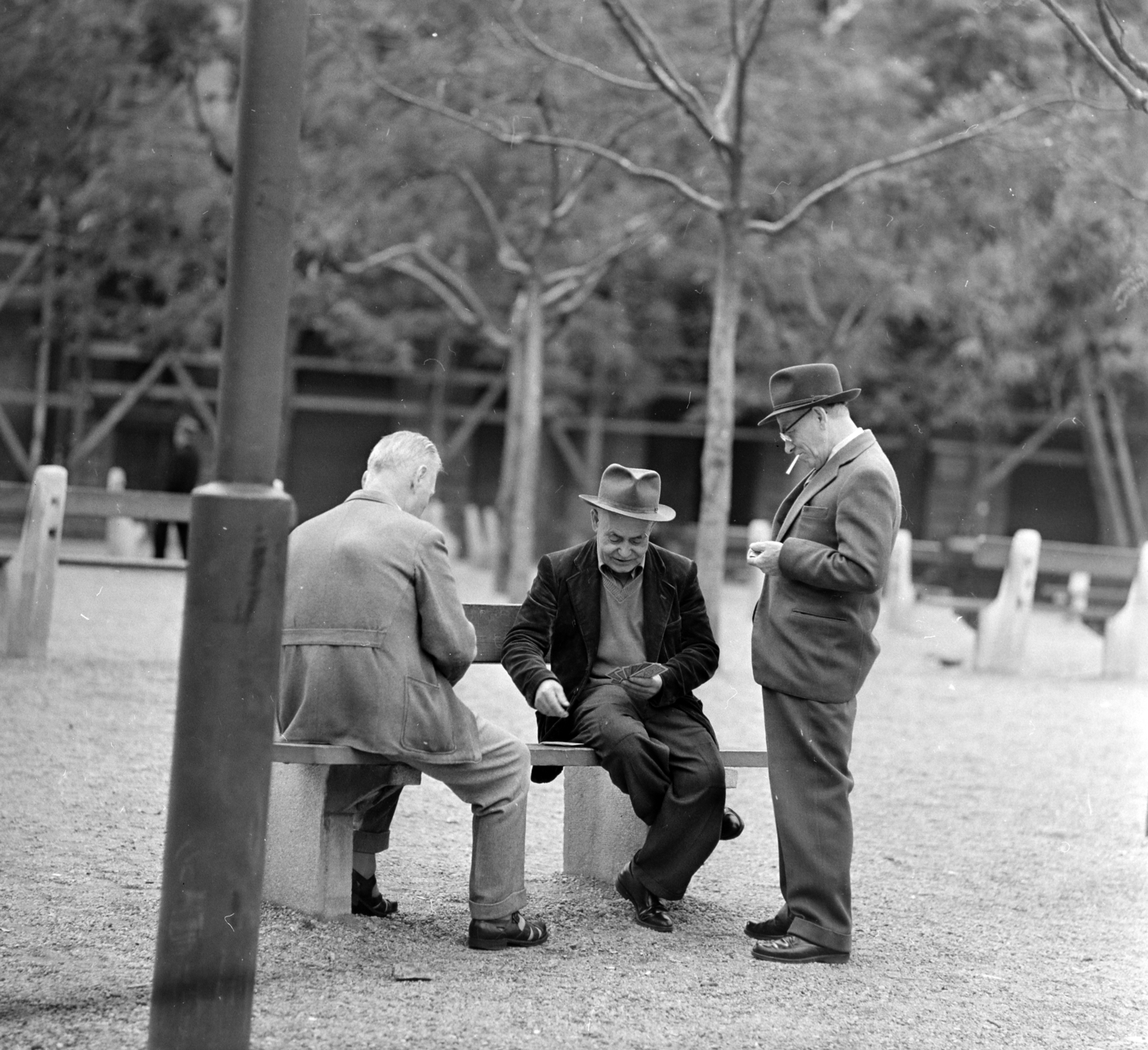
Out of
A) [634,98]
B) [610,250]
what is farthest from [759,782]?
[610,250]

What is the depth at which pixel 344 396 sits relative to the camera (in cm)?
2942

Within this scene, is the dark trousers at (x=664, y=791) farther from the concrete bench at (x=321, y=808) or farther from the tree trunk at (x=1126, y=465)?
the tree trunk at (x=1126, y=465)

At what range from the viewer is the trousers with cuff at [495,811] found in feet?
16.2

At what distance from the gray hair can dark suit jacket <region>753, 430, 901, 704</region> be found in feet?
3.61

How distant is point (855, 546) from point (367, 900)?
187 cm

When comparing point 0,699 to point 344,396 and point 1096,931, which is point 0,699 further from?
point 344,396

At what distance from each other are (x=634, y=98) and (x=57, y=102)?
7.35 m

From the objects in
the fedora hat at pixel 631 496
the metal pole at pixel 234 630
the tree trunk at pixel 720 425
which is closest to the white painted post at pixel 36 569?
the tree trunk at pixel 720 425

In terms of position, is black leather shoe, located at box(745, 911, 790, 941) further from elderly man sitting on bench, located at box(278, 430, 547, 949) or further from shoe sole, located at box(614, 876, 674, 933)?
elderly man sitting on bench, located at box(278, 430, 547, 949)

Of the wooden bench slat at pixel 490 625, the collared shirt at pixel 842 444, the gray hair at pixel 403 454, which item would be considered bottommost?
the wooden bench slat at pixel 490 625

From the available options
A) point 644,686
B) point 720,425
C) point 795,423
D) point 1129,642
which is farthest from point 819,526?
point 1129,642

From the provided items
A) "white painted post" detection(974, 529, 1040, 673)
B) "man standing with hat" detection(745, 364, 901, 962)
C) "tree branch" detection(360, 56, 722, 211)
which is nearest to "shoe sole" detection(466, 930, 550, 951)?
"man standing with hat" detection(745, 364, 901, 962)

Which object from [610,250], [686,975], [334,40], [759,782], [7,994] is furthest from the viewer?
[610,250]

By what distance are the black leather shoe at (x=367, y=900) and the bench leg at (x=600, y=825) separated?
0.84 meters
